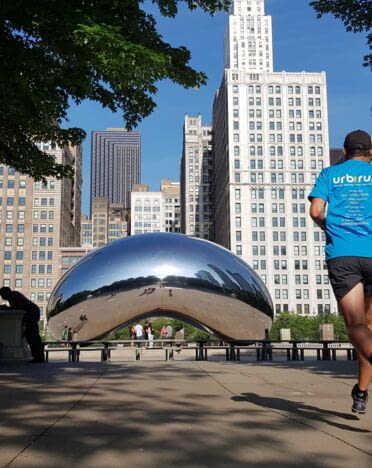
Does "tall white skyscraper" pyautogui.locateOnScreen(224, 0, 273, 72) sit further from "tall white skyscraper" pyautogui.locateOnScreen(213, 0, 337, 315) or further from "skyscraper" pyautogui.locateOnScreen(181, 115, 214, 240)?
"tall white skyscraper" pyautogui.locateOnScreen(213, 0, 337, 315)

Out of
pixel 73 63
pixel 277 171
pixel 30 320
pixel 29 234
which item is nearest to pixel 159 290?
pixel 30 320

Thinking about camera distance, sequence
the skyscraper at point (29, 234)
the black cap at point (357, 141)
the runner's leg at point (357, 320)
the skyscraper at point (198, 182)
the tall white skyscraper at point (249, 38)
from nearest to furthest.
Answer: the runner's leg at point (357, 320)
the black cap at point (357, 141)
the skyscraper at point (29, 234)
the tall white skyscraper at point (249, 38)
the skyscraper at point (198, 182)

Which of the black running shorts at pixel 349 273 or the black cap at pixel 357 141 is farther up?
the black cap at pixel 357 141

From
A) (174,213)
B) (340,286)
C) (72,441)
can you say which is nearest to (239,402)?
(340,286)

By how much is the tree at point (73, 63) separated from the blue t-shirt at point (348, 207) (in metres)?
4.49

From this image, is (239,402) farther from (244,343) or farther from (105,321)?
(105,321)

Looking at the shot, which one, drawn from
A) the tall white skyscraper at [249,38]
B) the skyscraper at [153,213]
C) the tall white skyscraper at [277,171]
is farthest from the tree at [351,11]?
the skyscraper at [153,213]

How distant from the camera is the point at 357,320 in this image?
139 inches

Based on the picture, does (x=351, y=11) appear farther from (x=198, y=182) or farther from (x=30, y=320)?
(x=198, y=182)

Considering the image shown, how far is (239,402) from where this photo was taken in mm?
4465

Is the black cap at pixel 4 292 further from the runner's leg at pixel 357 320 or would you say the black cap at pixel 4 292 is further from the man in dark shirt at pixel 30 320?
the runner's leg at pixel 357 320

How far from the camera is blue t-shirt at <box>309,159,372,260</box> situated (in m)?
3.67

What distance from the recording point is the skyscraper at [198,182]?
147m

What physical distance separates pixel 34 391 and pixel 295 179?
108801 mm
